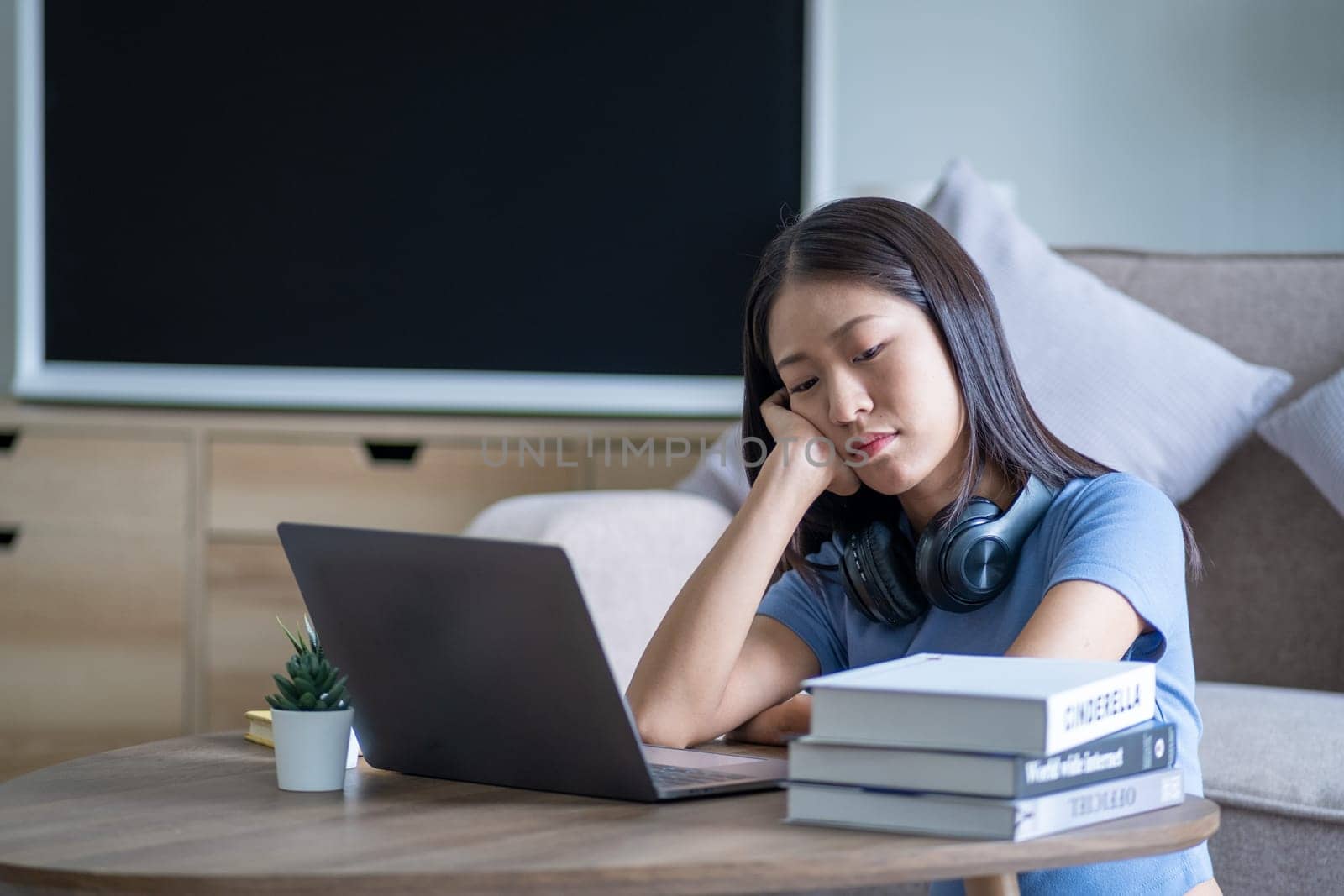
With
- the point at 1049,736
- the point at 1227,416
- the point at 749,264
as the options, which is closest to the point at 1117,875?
the point at 1049,736

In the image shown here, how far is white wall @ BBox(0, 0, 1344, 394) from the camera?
2877 millimetres

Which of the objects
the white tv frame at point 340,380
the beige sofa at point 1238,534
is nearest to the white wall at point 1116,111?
the white tv frame at point 340,380

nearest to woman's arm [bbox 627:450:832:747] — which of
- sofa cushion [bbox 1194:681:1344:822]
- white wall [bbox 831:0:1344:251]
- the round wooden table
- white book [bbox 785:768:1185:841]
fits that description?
the round wooden table

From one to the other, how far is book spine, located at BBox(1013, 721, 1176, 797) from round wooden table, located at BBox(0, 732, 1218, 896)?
1.0 inches

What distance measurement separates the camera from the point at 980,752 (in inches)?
29.5

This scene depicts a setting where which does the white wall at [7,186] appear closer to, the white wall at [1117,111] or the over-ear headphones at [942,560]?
the white wall at [1117,111]

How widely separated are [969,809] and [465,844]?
0.83 feet

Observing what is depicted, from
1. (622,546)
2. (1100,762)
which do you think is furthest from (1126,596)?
(622,546)

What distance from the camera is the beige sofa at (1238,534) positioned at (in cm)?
186

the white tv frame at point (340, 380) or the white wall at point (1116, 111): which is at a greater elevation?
the white wall at point (1116, 111)

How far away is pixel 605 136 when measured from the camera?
9.10ft

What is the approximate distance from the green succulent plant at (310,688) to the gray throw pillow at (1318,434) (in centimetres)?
135

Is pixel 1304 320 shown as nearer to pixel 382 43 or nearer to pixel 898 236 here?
pixel 898 236

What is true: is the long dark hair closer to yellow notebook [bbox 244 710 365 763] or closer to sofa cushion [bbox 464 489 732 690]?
yellow notebook [bbox 244 710 365 763]
